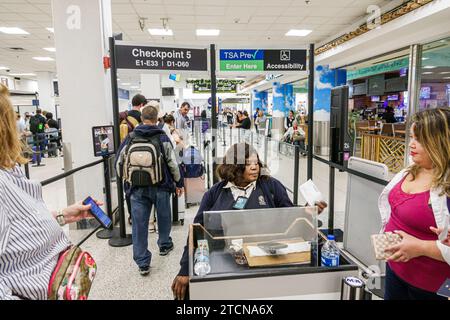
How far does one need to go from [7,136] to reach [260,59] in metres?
3.22

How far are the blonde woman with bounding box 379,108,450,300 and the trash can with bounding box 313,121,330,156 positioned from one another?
10268 millimetres

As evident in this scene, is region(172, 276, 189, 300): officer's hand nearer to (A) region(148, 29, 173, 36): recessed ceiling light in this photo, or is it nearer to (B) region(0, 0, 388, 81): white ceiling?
(B) region(0, 0, 388, 81): white ceiling

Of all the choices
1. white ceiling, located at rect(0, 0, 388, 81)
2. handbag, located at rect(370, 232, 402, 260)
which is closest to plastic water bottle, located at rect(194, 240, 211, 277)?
handbag, located at rect(370, 232, 402, 260)

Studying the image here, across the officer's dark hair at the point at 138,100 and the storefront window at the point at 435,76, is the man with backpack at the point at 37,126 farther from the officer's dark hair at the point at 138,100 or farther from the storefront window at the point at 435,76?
the storefront window at the point at 435,76

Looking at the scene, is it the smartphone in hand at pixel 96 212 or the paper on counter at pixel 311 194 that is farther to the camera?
the paper on counter at pixel 311 194

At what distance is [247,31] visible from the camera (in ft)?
30.8

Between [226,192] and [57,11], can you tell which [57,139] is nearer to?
[57,11]

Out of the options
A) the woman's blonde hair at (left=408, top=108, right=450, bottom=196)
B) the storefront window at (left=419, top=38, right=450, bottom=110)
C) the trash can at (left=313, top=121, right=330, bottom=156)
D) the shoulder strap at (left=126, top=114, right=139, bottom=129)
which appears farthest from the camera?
the trash can at (left=313, top=121, right=330, bottom=156)

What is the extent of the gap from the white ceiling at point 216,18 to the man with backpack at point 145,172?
3.00 metres

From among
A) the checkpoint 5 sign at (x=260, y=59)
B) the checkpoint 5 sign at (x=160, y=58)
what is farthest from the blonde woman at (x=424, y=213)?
the checkpoint 5 sign at (x=160, y=58)

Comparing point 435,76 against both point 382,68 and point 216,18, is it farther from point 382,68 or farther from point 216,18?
point 216,18

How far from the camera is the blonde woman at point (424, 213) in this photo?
141 centimetres

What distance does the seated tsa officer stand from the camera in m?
2.08

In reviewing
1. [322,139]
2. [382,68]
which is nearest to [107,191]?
[322,139]
